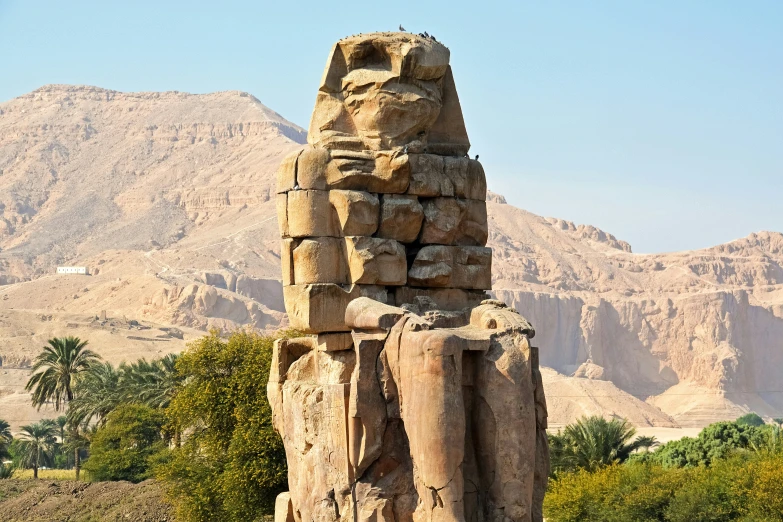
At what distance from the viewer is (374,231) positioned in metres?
12.9

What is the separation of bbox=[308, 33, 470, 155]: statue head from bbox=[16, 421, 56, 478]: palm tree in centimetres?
3542

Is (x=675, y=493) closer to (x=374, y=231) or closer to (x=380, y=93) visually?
(x=374, y=231)

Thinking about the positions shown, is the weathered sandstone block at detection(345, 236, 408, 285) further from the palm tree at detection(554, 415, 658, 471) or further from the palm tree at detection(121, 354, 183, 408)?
the palm tree at detection(121, 354, 183, 408)

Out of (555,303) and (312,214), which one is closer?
(312,214)

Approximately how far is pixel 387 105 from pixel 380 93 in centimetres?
14

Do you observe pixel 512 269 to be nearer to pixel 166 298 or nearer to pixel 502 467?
pixel 166 298

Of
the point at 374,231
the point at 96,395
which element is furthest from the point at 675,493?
the point at 96,395

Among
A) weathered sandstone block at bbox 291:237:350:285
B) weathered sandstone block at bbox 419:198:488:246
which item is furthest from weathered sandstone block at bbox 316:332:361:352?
weathered sandstone block at bbox 419:198:488:246

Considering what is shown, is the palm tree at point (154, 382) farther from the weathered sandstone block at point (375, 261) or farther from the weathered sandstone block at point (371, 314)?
the weathered sandstone block at point (371, 314)

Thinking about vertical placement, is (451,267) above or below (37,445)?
above

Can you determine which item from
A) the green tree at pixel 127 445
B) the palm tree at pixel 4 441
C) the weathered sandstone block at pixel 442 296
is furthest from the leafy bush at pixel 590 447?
the palm tree at pixel 4 441

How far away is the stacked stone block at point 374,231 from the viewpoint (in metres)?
12.7

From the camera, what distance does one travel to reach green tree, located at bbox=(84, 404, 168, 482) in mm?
34781

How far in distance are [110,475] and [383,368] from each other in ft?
81.2
